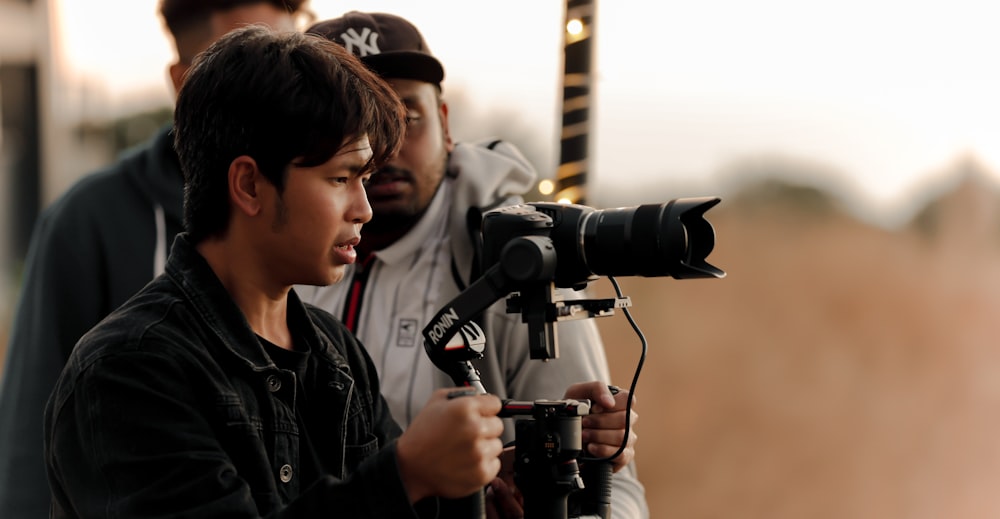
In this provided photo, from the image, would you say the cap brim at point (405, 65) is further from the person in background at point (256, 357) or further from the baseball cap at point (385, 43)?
the person in background at point (256, 357)

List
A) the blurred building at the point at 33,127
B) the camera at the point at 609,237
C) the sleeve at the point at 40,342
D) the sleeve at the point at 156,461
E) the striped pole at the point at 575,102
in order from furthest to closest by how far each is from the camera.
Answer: the blurred building at the point at 33,127, the striped pole at the point at 575,102, the sleeve at the point at 40,342, the camera at the point at 609,237, the sleeve at the point at 156,461

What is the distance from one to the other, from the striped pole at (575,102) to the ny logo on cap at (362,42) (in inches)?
28.3

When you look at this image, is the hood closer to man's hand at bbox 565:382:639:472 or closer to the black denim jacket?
man's hand at bbox 565:382:639:472

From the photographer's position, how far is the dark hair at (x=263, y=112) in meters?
1.51

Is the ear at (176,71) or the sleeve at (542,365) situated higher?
the ear at (176,71)

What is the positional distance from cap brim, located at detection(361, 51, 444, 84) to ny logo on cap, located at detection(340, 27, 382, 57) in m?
0.02

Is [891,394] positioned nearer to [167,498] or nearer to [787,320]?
[787,320]

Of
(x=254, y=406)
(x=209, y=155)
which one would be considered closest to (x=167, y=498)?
(x=254, y=406)

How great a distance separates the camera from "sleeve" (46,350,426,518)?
1.32 meters

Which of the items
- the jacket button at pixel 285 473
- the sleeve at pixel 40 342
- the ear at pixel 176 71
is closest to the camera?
the jacket button at pixel 285 473

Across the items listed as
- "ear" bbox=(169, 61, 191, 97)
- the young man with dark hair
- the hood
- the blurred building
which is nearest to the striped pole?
the hood

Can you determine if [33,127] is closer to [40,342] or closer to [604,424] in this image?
[40,342]

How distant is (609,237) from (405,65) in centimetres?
82

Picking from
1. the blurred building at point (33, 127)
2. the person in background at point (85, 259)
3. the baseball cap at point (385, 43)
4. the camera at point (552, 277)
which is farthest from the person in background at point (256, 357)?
the blurred building at point (33, 127)
